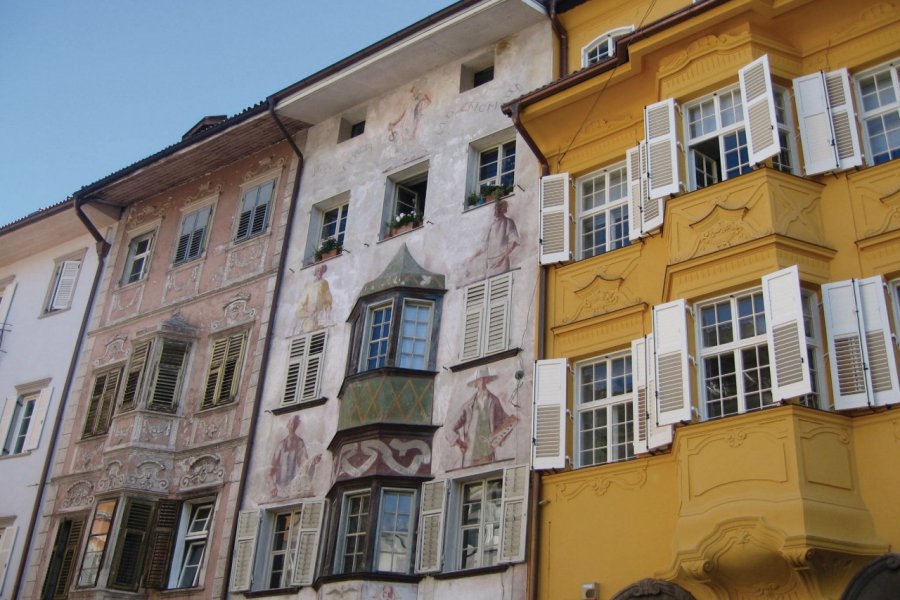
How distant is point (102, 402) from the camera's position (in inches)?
869

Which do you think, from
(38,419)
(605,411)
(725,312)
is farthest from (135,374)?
(725,312)

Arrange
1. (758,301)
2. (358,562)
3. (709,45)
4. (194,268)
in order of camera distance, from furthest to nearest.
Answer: (194,268) → (358,562) → (709,45) → (758,301)

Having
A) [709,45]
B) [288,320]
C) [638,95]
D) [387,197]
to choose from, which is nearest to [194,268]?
[288,320]

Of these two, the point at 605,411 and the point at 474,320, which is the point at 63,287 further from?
the point at 605,411

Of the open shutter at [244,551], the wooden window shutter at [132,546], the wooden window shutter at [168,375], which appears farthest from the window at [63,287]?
the open shutter at [244,551]

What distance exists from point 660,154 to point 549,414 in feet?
12.7

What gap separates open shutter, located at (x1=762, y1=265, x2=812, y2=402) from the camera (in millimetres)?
11555

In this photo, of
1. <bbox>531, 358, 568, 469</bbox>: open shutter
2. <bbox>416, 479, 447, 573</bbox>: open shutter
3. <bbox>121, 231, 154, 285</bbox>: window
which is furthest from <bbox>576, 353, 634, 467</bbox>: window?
<bbox>121, 231, 154, 285</bbox>: window

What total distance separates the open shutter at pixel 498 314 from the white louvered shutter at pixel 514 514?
7.02ft

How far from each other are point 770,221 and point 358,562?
7672 millimetres

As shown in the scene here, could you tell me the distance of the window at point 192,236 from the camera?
22781 mm

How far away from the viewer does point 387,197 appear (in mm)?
19781

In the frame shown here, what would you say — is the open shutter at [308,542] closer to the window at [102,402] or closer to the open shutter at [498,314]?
the open shutter at [498,314]

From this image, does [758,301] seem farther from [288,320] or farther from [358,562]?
[288,320]
